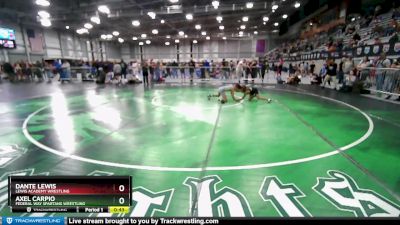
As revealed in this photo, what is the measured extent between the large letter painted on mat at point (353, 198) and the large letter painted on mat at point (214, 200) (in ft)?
3.99

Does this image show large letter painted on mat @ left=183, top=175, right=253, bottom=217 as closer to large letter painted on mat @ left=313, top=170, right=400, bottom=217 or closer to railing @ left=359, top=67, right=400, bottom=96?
large letter painted on mat @ left=313, top=170, right=400, bottom=217

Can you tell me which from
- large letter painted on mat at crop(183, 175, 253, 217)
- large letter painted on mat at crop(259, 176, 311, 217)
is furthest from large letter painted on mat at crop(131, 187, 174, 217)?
large letter painted on mat at crop(259, 176, 311, 217)

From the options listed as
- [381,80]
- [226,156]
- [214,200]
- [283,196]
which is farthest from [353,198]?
[381,80]

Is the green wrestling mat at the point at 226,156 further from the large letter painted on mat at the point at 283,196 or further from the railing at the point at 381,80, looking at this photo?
the railing at the point at 381,80

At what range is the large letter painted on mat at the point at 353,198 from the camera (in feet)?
10.00

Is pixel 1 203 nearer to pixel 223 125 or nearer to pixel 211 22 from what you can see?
pixel 223 125

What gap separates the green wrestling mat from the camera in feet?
10.8

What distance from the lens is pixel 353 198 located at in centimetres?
333

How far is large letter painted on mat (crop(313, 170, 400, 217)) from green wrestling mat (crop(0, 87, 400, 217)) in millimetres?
14

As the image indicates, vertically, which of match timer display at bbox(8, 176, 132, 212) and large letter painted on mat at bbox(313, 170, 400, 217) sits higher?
match timer display at bbox(8, 176, 132, 212)

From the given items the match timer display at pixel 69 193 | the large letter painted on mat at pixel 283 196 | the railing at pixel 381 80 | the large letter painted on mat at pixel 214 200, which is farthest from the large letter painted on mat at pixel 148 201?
the railing at pixel 381 80

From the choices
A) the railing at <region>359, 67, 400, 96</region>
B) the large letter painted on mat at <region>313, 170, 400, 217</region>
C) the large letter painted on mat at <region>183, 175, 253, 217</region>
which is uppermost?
the railing at <region>359, 67, 400, 96</region>

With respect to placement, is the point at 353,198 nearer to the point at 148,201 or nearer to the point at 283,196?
the point at 283,196

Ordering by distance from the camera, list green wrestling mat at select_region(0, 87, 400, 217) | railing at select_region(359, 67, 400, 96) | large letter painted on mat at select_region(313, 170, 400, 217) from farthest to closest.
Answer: railing at select_region(359, 67, 400, 96)
green wrestling mat at select_region(0, 87, 400, 217)
large letter painted on mat at select_region(313, 170, 400, 217)
